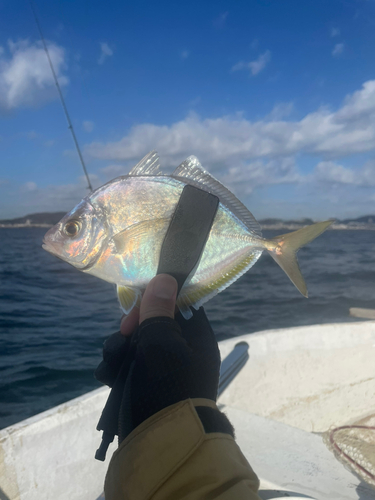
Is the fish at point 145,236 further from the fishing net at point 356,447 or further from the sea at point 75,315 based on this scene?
the sea at point 75,315

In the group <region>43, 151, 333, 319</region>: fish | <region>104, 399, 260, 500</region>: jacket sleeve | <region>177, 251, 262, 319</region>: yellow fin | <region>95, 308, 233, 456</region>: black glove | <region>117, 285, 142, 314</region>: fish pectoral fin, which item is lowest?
<region>104, 399, 260, 500</region>: jacket sleeve

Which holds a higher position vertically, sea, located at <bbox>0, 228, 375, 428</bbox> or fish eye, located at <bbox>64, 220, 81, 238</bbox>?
fish eye, located at <bbox>64, 220, 81, 238</bbox>

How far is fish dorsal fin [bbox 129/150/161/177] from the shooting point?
1760mm

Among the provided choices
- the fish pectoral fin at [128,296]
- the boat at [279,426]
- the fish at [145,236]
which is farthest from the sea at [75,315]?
the fish at [145,236]

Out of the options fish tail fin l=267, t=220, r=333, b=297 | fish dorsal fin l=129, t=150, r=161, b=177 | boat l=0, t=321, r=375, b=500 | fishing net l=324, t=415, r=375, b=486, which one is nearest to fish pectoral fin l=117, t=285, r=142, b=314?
fish dorsal fin l=129, t=150, r=161, b=177

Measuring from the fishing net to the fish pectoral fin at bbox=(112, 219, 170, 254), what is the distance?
381 centimetres

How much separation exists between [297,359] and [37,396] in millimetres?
4180

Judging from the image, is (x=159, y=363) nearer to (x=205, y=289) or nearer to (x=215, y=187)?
(x=205, y=289)

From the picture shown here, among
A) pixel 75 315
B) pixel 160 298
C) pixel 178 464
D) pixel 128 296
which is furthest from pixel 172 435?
pixel 75 315

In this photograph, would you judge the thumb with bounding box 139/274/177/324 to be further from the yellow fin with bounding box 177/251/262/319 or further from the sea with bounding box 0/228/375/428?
the sea with bounding box 0/228/375/428

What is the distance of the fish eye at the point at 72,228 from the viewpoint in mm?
1612

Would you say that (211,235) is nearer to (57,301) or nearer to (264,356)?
(264,356)

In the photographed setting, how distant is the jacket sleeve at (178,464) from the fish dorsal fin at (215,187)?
3.56 feet

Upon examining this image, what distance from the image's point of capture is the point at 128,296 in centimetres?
174
